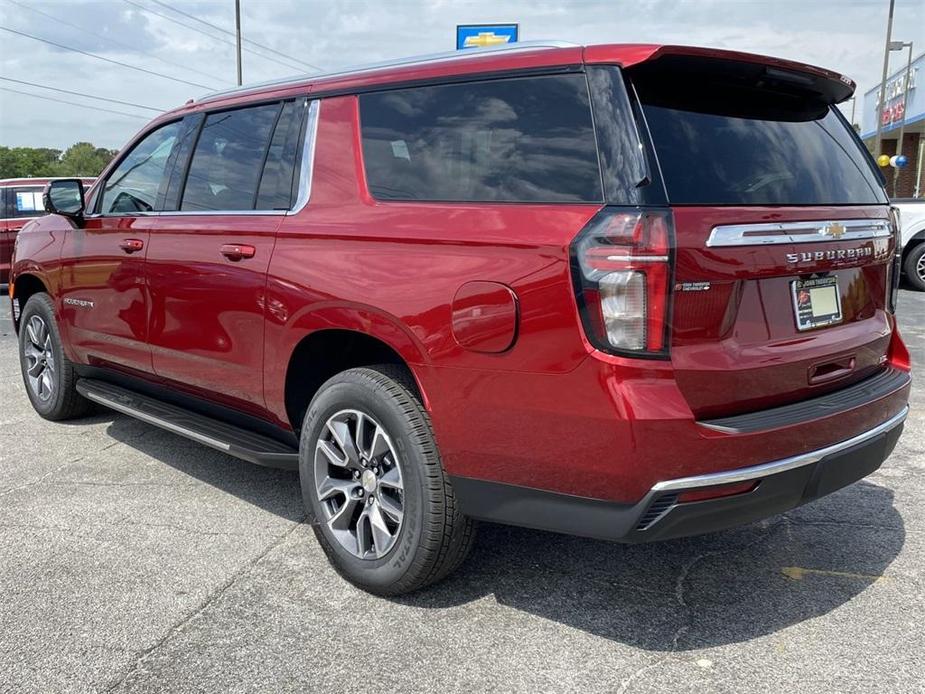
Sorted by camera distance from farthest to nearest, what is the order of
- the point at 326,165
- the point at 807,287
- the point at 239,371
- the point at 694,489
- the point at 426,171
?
the point at 239,371 → the point at 326,165 → the point at 426,171 → the point at 807,287 → the point at 694,489

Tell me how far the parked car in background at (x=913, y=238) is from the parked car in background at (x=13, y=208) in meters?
12.9

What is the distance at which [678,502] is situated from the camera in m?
2.48

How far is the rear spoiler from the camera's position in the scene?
2.56 metres

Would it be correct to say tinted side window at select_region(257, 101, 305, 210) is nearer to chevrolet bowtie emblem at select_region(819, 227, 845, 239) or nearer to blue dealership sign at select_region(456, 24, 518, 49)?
chevrolet bowtie emblem at select_region(819, 227, 845, 239)

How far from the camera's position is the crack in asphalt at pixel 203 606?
2.66 meters

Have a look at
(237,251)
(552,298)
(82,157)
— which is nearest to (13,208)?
(237,251)

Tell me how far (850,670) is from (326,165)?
8.46 feet

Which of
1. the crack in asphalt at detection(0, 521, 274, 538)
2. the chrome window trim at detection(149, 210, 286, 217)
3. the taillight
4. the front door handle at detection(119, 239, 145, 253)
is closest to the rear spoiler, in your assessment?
the taillight

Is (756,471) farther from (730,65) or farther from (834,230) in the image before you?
(730,65)

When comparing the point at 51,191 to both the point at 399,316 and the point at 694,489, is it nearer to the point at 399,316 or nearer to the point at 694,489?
the point at 399,316

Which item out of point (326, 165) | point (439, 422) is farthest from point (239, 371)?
point (439, 422)

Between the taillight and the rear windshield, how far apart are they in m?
0.17

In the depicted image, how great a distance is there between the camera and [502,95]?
2.88 m

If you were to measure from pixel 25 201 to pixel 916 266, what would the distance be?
13518mm
